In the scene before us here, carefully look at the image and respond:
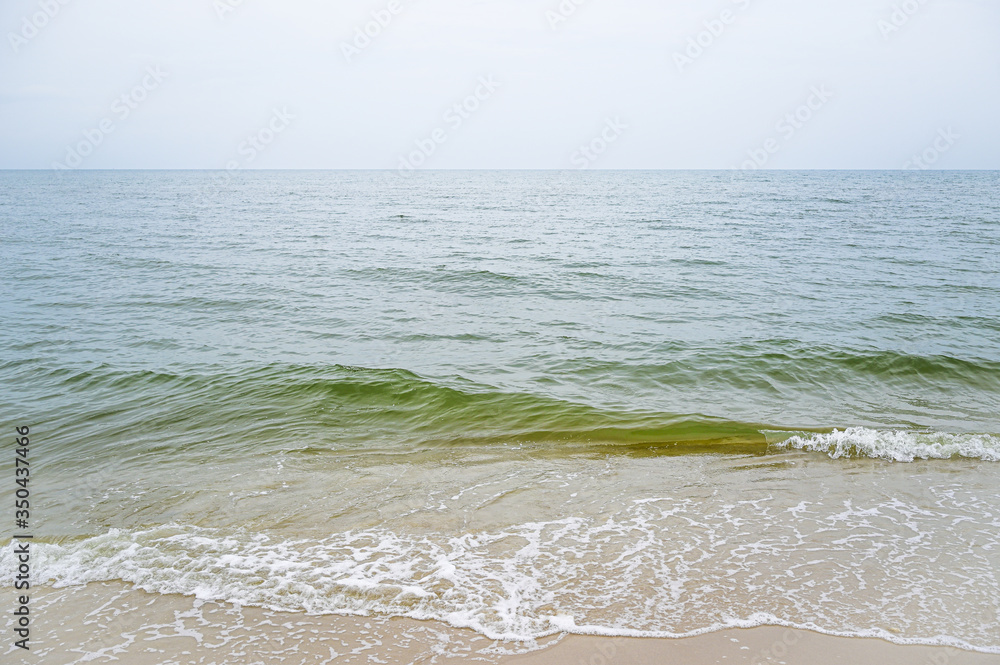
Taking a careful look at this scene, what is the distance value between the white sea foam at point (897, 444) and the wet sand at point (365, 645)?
3.79m

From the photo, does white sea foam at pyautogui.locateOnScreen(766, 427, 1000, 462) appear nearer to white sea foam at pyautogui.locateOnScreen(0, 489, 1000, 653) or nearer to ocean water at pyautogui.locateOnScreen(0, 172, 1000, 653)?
ocean water at pyautogui.locateOnScreen(0, 172, 1000, 653)

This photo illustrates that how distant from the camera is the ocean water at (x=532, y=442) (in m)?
4.96

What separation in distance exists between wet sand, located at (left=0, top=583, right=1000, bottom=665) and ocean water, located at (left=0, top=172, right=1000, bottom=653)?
7.3 inches

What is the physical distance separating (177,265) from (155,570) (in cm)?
1960

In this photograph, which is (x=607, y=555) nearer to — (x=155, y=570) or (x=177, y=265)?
(x=155, y=570)

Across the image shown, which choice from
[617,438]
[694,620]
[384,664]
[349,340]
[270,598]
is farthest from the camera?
[349,340]

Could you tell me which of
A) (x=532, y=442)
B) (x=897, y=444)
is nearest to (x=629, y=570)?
(x=532, y=442)

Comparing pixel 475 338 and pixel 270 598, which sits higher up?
pixel 475 338

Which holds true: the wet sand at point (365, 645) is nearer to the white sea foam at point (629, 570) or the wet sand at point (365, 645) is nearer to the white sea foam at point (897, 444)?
the white sea foam at point (629, 570)

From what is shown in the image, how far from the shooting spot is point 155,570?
17.1 feet

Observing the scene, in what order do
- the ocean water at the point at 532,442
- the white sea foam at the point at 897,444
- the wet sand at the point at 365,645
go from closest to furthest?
the wet sand at the point at 365,645 < the ocean water at the point at 532,442 < the white sea foam at the point at 897,444

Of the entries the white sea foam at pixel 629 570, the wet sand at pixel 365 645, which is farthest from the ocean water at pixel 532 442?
the wet sand at pixel 365 645

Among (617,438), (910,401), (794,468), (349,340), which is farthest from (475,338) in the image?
(910,401)

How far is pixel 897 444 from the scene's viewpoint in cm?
770
